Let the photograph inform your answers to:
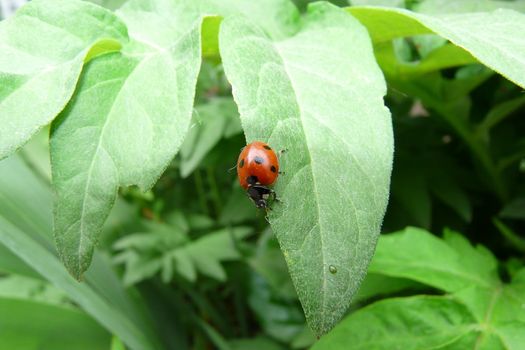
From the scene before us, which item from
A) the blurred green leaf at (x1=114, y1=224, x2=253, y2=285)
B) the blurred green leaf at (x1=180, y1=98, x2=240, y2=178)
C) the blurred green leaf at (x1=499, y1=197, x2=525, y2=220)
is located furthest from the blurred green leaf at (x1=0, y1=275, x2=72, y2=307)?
the blurred green leaf at (x1=499, y1=197, x2=525, y2=220)

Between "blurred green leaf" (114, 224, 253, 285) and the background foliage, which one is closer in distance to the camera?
the background foliage

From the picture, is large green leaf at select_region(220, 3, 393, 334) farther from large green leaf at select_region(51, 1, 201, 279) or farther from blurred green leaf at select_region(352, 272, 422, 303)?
blurred green leaf at select_region(352, 272, 422, 303)

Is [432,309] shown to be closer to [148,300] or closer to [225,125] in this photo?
[225,125]

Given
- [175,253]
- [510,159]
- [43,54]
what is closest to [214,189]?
[175,253]

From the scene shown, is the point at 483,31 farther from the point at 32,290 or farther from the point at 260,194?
the point at 32,290

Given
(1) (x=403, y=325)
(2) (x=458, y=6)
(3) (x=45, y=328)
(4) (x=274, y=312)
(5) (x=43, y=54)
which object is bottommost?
(4) (x=274, y=312)

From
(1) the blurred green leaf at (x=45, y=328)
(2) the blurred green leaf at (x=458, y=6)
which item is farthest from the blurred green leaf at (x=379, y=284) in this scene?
(1) the blurred green leaf at (x=45, y=328)

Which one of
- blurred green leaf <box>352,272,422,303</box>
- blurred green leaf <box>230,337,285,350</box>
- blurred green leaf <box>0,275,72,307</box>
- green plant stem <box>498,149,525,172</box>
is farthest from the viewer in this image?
blurred green leaf <box>0,275,72,307</box>

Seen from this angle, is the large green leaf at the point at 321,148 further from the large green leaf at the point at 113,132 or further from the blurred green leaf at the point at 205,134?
the blurred green leaf at the point at 205,134
